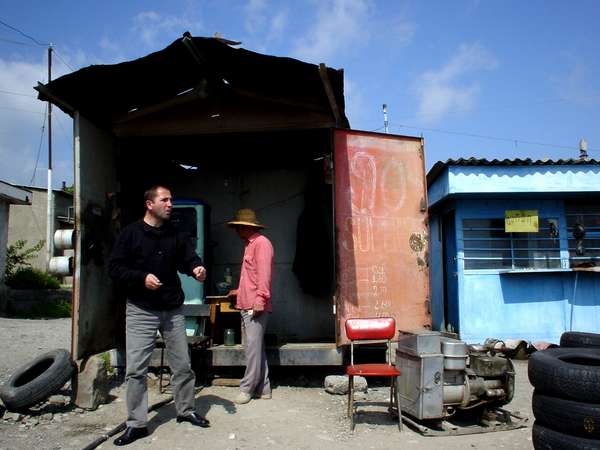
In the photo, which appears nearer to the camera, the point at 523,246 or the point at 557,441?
the point at 557,441

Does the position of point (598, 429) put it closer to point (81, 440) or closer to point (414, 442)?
point (414, 442)

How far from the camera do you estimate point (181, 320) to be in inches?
185

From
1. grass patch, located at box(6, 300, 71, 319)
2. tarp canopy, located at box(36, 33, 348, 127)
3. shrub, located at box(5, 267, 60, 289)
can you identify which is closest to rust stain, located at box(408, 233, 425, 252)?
tarp canopy, located at box(36, 33, 348, 127)

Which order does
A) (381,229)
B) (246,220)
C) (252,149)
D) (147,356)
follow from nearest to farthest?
1. (147,356)
2. (246,220)
3. (381,229)
4. (252,149)

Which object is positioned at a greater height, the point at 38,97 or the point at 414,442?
the point at 38,97

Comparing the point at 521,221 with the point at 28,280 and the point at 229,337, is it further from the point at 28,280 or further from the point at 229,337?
the point at 28,280

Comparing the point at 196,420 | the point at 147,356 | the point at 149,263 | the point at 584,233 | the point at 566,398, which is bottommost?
the point at 196,420

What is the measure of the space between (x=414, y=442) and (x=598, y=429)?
1.47 metres

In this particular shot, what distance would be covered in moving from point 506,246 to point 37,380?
26.3 ft

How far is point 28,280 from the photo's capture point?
16109 millimetres

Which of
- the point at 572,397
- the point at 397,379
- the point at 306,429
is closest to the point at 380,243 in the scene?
the point at 397,379

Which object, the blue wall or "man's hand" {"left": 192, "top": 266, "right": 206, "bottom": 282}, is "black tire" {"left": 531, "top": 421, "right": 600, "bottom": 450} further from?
the blue wall

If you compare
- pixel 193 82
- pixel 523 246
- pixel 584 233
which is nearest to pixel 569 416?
pixel 193 82

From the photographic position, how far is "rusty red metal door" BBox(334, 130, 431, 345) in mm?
6258
